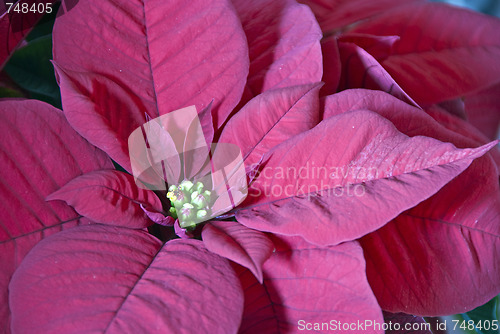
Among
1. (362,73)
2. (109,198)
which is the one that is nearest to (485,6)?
(362,73)

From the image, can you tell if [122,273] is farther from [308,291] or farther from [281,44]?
[281,44]

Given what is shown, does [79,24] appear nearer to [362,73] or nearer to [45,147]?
[45,147]

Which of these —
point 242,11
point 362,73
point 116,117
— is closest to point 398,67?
point 362,73

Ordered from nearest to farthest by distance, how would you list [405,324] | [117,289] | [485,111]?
[117,289], [405,324], [485,111]

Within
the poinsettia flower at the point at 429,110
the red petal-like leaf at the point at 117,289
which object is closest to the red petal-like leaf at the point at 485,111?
the poinsettia flower at the point at 429,110

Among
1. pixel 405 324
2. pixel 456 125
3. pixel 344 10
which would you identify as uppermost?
pixel 344 10

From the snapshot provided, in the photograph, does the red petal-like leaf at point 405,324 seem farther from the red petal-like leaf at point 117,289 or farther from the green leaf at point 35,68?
the green leaf at point 35,68
